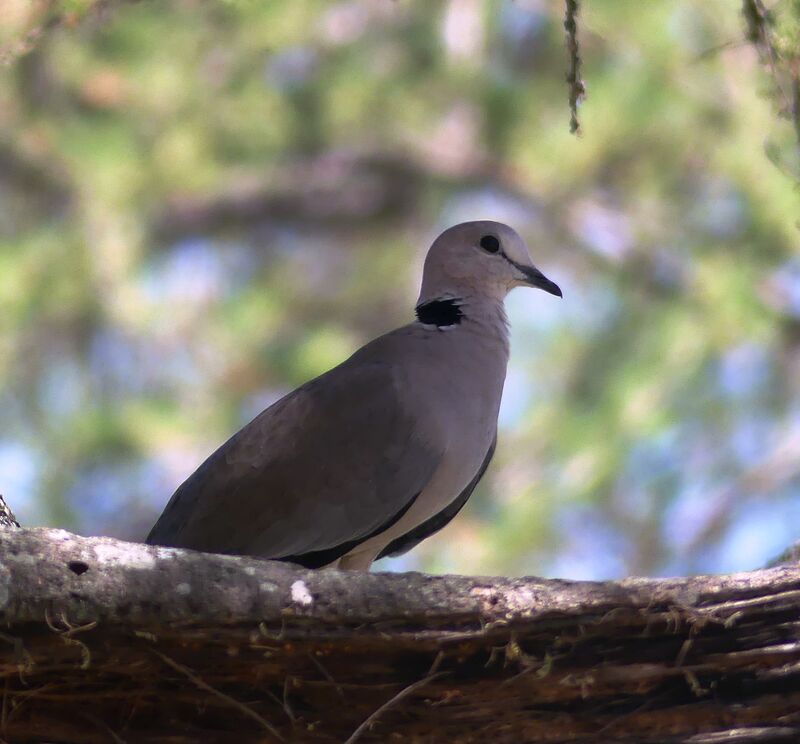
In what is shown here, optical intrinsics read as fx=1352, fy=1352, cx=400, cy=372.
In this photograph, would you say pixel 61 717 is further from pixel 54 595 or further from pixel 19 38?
pixel 19 38

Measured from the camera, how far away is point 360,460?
3.29 meters

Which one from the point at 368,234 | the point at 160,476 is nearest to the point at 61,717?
the point at 160,476

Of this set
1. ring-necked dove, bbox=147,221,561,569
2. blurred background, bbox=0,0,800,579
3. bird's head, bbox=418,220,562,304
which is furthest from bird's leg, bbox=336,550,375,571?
blurred background, bbox=0,0,800,579

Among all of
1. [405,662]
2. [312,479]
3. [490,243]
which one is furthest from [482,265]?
[405,662]

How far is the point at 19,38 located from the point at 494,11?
15.4 ft

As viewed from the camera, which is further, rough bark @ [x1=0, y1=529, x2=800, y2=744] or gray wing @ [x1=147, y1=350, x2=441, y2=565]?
gray wing @ [x1=147, y1=350, x2=441, y2=565]

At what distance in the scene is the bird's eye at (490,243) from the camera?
391 cm

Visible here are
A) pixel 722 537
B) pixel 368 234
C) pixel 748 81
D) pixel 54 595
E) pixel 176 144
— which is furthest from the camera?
pixel 368 234

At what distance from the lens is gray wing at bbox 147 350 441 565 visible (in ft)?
10.5

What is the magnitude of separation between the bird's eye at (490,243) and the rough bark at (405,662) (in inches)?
70.2

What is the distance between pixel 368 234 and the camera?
27.1 feet

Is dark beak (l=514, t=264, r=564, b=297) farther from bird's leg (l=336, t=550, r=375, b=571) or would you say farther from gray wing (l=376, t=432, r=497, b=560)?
bird's leg (l=336, t=550, r=375, b=571)

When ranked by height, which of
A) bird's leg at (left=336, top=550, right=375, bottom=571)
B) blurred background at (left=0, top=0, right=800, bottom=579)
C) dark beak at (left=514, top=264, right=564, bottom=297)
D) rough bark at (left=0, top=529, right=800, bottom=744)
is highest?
blurred background at (left=0, top=0, right=800, bottom=579)

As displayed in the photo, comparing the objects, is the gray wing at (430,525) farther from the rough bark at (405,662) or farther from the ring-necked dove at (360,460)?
the rough bark at (405,662)
